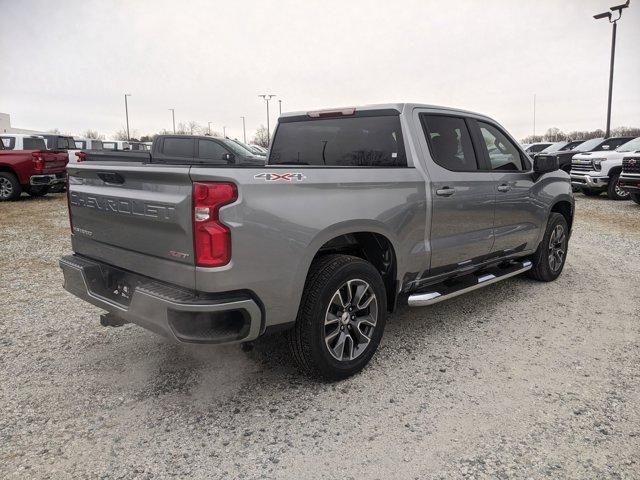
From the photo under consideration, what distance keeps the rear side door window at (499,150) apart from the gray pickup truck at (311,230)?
0.03 metres

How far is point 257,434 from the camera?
2.78 meters

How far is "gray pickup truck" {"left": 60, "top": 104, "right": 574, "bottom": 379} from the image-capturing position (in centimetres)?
266

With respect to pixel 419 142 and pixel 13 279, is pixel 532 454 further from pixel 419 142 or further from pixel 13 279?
pixel 13 279

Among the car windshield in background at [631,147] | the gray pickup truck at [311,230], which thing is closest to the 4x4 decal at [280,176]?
the gray pickup truck at [311,230]

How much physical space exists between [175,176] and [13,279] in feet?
14.8

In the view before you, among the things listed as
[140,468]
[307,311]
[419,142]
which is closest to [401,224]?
[419,142]

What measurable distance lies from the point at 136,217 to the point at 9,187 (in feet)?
43.2

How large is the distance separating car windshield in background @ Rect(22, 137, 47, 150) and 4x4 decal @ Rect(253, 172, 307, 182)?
16159 mm

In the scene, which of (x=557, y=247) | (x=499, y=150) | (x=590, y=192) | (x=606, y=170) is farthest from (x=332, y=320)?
(x=590, y=192)

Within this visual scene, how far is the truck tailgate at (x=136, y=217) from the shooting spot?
267 cm

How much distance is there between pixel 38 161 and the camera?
13211mm

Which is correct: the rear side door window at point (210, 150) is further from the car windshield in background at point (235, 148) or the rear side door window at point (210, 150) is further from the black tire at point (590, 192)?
the black tire at point (590, 192)

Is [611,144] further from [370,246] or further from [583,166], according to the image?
[370,246]

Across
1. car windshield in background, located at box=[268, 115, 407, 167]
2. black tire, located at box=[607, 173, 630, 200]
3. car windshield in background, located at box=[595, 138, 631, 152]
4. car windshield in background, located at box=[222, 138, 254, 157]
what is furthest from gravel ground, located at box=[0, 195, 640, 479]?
car windshield in background, located at box=[595, 138, 631, 152]
